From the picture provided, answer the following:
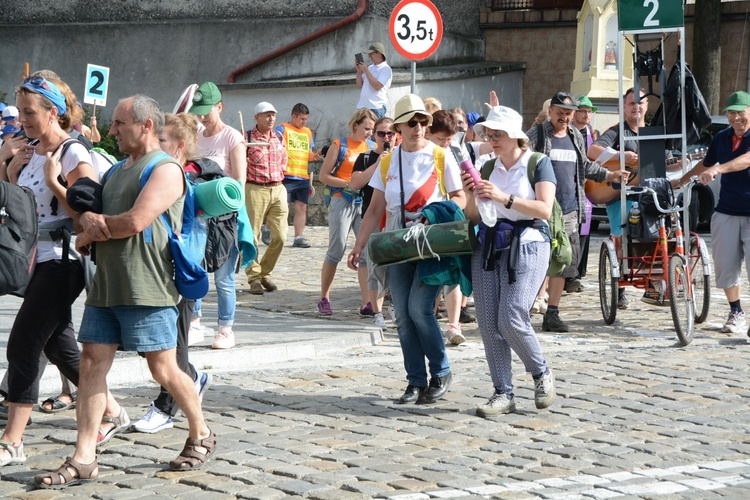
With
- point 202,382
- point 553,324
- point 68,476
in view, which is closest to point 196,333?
point 202,382

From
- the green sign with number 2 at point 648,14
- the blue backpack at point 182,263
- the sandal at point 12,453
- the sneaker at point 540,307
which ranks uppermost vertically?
the green sign with number 2 at point 648,14

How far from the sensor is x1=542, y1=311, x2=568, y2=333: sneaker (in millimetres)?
10852

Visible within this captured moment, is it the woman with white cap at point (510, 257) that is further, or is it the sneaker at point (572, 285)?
the sneaker at point (572, 285)

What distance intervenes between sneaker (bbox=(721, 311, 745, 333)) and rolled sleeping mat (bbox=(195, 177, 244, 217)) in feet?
18.7

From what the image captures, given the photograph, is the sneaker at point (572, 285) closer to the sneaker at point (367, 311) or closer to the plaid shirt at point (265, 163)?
the sneaker at point (367, 311)

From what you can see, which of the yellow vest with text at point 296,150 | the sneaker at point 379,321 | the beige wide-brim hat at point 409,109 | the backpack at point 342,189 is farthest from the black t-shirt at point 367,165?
the yellow vest with text at point 296,150

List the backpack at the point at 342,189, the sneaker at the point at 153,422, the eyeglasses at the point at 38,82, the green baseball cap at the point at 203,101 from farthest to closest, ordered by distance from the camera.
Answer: the backpack at the point at 342,189 < the green baseball cap at the point at 203,101 < the sneaker at the point at 153,422 < the eyeglasses at the point at 38,82

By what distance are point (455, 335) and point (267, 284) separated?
3.40 m

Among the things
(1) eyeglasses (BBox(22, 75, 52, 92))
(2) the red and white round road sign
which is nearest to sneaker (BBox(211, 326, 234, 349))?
(1) eyeglasses (BBox(22, 75, 52, 92))

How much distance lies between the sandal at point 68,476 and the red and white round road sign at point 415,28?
843cm

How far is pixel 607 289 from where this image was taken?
37.0ft

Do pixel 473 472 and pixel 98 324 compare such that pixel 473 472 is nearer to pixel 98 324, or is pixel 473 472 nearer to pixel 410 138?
pixel 98 324

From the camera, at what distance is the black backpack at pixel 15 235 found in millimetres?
6113

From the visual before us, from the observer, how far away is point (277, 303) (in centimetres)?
1227
